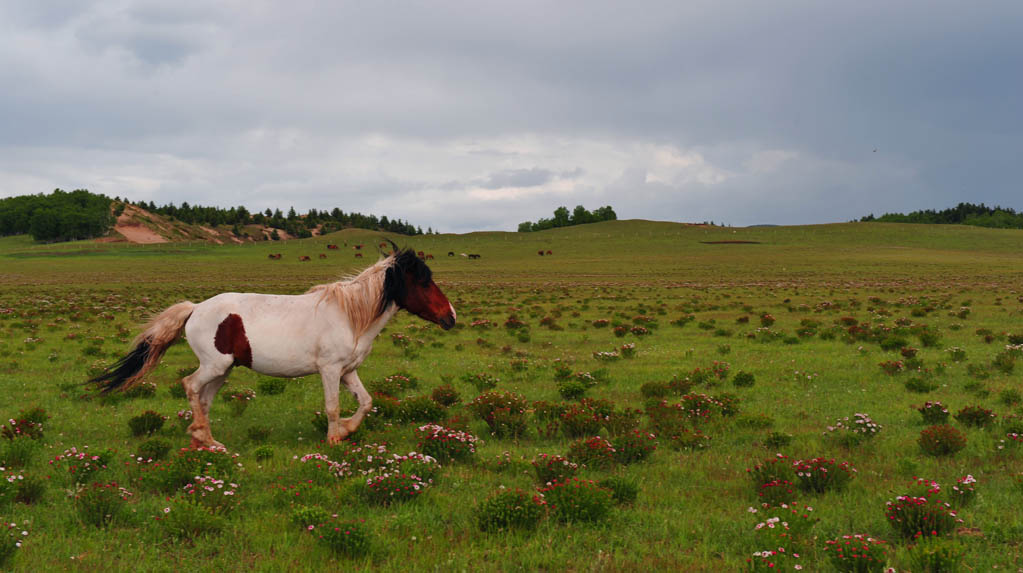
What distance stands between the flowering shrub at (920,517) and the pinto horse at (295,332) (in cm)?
670

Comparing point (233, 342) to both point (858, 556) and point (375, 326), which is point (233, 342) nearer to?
point (375, 326)

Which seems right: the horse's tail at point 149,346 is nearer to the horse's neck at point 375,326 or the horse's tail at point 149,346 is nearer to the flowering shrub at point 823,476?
the horse's neck at point 375,326

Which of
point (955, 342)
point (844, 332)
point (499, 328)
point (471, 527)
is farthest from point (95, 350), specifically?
point (955, 342)

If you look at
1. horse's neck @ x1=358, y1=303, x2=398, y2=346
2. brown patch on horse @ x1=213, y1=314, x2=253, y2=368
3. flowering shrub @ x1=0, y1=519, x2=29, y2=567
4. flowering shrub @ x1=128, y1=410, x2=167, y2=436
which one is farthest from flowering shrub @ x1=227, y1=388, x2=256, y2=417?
flowering shrub @ x1=0, y1=519, x2=29, y2=567

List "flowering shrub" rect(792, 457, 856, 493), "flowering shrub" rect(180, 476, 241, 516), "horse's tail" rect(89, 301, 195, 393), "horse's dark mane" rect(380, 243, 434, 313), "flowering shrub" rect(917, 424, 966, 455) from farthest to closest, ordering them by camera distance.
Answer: "horse's dark mane" rect(380, 243, 434, 313), "horse's tail" rect(89, 301, 195, 393), "flowering shrub" rect(917, 424, 966, 455), "flowering shrub" rect(792, 457, 856, 493), "flowering shrub" rect(180, 476, 241, 516)

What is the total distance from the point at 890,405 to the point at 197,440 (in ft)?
42.5

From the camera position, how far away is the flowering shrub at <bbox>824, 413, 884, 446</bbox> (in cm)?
927

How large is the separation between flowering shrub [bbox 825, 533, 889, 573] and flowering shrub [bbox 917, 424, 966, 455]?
437 centimetres

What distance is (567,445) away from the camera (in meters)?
9.60

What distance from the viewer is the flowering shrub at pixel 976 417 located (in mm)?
10062

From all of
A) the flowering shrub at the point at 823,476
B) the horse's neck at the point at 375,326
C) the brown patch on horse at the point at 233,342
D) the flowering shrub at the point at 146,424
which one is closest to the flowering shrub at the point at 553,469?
the flowering shrub at the point at 823,476

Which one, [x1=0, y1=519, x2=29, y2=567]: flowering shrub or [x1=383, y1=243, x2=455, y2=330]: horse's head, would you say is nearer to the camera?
[x1=0, y1=519, x2=29, y2=567]: flowering shrub

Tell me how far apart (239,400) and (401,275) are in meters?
5.15

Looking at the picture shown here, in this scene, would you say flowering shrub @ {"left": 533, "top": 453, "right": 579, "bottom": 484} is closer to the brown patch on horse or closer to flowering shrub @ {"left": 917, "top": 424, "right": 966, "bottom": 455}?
the brown patch on horse
